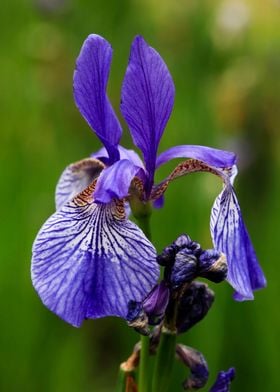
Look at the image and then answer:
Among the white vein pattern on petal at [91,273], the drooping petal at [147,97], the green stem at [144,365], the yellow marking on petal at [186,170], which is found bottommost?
the green stem at [144,365]

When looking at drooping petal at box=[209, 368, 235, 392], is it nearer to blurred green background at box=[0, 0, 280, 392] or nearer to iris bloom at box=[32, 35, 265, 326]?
iris bloom at box=[32, 35, 265, 326]

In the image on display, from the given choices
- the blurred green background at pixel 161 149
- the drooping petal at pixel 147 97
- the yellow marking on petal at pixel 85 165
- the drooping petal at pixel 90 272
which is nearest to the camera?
the drooping petal at pixel 90 272

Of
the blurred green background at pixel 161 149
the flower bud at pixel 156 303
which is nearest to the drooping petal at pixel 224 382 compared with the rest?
the flower bud at pixel 156 303

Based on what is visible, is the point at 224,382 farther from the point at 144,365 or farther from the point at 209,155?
the point at 209,155

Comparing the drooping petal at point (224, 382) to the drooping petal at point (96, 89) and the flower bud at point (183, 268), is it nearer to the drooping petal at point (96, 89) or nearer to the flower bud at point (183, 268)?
the flower bud at point (183, 268)

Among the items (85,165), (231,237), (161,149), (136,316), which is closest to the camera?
(136,316)

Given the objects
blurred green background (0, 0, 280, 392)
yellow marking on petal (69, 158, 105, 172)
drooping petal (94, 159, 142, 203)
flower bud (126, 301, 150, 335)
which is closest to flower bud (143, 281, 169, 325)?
flower bud (126, 301, 150, 335)

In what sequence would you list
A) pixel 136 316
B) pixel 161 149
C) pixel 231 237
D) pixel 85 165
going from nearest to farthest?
1. pixel 136 316
2. pixel 231 237
3. pixel 85 165
4. pixel 161 149

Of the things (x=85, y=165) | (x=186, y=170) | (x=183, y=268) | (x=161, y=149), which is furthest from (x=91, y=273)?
(x=161, y=149)
